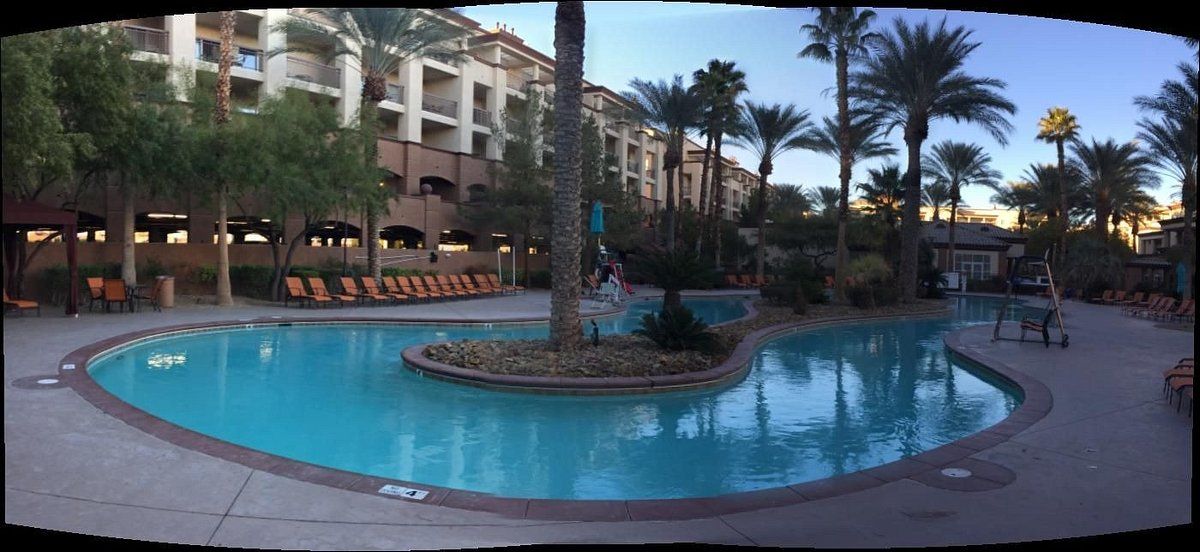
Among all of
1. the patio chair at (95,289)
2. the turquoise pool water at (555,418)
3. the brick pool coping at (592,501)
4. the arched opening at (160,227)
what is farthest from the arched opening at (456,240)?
the brick pool coping at (592,501)

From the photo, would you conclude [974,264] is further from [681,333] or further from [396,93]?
[681,333]

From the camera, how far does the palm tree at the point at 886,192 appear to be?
122ft

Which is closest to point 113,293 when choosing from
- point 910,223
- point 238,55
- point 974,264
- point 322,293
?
point 322,293

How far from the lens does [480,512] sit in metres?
4.51

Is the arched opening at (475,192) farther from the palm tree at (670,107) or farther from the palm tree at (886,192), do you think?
the palm tree at (886,192)

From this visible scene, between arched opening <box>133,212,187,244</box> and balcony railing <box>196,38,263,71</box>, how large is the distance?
19.9ft

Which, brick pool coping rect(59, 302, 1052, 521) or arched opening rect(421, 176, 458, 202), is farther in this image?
arched opening rect(421, 176, 458, 202)

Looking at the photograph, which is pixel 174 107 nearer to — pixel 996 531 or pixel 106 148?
pixel 106 148

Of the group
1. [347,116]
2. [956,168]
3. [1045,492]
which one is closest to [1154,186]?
[956,168]

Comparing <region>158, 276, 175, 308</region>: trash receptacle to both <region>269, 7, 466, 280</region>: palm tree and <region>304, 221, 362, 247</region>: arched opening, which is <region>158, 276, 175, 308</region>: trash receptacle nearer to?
<region>269, 7, 466, 280</region>: palm tree

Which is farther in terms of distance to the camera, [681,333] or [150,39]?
[150,39]

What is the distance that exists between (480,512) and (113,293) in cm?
1587

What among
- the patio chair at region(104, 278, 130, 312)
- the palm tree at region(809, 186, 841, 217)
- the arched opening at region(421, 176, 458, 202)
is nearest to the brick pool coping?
the patio chair at region(104, 278, 130, 312)

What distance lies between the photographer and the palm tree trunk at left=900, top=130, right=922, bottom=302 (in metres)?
25.5
